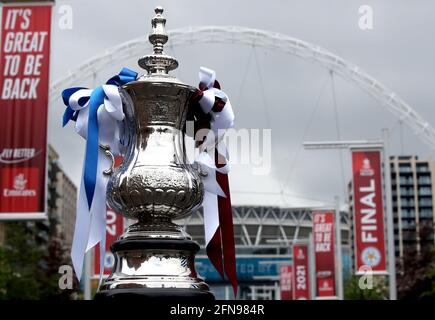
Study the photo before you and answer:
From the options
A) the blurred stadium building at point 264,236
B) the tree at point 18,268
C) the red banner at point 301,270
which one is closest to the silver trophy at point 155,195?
the tree at point 18,268

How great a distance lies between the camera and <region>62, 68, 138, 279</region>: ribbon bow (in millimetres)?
4641

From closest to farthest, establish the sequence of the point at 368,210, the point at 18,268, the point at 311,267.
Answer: the point at 368,210 → the point at 311,267 → the point at 18,268

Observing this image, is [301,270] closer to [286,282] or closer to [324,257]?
[324,257]

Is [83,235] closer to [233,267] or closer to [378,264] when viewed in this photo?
[233,267]

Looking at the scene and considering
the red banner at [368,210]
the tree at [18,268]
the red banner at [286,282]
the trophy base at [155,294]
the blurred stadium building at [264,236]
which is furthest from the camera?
the blurred stadium building at [264,236]

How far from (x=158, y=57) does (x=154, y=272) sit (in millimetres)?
1131

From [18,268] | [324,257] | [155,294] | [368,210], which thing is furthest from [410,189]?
[155,294]

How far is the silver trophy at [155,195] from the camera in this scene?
4.27 m

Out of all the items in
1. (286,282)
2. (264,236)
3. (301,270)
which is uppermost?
(264,236)

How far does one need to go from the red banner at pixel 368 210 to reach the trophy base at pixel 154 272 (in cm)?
2621

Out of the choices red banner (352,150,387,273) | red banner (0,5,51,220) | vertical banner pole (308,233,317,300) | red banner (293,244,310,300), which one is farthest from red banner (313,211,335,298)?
red banner (0,5,51,220)

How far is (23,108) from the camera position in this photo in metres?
25.2

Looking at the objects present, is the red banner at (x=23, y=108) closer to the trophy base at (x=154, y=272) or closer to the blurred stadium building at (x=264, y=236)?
the trophy base at (x=154, y=272)
